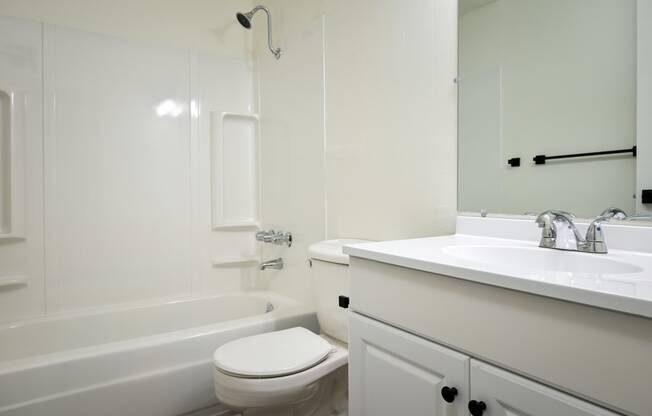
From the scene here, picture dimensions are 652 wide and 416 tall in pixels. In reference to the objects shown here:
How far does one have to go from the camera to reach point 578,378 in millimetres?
560

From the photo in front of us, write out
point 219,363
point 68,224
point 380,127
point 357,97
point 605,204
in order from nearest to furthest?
point 605,204
point 219,363
point 380,127
point 357,97
point 68,224

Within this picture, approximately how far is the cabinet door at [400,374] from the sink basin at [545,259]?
23 centimetres

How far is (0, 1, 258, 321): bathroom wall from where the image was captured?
180 centimetres

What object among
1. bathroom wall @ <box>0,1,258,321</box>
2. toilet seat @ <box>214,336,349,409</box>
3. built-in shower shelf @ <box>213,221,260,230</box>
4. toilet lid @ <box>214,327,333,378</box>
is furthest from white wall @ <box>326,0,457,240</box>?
bathroom wall @ <box>0,1,258,321</box>

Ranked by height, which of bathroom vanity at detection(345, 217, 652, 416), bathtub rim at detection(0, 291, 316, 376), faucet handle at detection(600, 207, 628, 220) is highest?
faucet handle at detection(600, 207, 628, 220)

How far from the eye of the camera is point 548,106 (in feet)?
3.52

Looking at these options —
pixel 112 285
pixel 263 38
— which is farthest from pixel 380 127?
pixel 112 285

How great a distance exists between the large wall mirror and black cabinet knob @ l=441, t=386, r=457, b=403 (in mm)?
627

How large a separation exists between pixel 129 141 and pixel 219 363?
1.42 metres

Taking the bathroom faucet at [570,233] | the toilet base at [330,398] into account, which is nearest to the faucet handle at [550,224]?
the bathroom faucet at [570,233]

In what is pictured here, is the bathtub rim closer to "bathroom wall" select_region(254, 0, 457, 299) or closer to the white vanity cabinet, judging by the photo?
"bathroom wall" select_region(254, 0, 457, 299)

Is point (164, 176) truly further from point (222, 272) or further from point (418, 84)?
point (418, 84)

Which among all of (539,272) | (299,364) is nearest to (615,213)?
(539,272)

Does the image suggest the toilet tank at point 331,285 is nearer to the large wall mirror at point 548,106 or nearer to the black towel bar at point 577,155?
the large wall mirror at point 548,106
